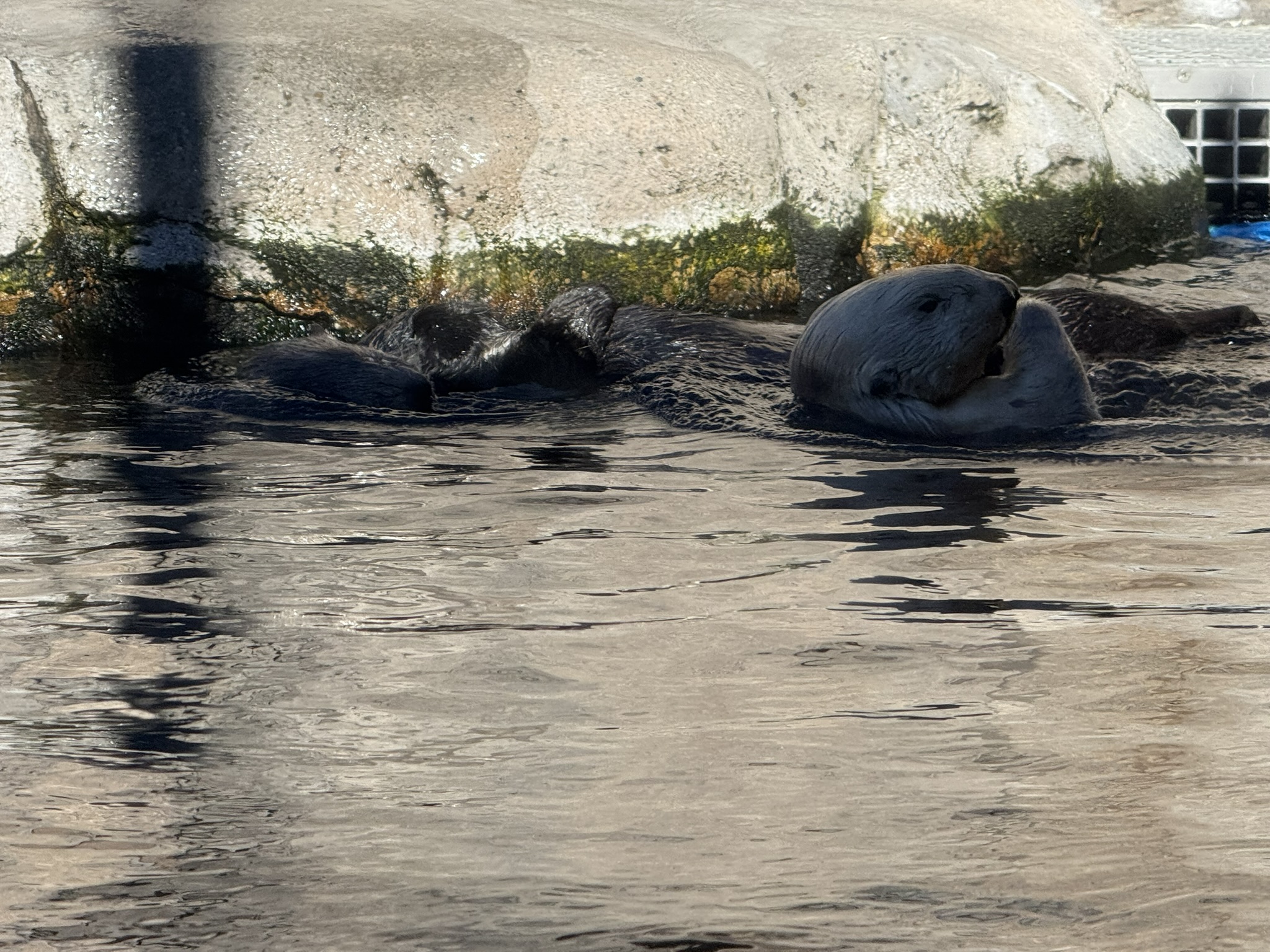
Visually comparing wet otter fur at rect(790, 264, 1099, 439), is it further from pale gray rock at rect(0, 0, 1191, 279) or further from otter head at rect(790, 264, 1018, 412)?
pale gray rock at rect(0, 0, 1191, 279)

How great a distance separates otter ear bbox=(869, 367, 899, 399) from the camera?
3898mm

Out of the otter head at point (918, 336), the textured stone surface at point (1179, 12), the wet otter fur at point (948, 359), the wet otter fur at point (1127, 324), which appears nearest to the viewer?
the wet otter fur at point (948, 359)

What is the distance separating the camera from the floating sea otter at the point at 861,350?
12.6 feet

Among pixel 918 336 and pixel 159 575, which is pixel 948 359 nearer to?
pixel 918 336

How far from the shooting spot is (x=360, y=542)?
2768 millimetres

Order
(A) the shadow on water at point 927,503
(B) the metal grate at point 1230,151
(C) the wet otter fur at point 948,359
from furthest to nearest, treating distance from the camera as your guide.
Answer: (B) the metal grate at point 1230,151 < (C) the wet otter fur at point 948,359 < (A) the shadow on water at point 927,503

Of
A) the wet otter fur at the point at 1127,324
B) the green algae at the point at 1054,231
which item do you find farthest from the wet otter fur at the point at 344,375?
the green algae at the point at 1054,231

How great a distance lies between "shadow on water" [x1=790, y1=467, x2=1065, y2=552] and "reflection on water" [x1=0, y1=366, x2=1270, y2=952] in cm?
2

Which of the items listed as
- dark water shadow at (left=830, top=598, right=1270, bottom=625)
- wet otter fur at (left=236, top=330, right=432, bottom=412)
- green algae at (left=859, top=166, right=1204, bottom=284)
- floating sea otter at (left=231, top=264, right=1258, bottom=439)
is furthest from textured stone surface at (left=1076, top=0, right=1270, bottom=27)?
dark water shadow at (left=830, top=598, right=1270, bottom=625)

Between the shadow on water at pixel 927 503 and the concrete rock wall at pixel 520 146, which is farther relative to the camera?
the concrete rock wall at pixel 520 146

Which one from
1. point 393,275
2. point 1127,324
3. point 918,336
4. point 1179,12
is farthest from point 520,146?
point 1179,12

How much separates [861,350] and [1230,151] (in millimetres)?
4688

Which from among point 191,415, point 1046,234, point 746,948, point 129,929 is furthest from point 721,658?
point 1046,234

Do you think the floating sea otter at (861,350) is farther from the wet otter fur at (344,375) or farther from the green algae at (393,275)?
the green algae at (393,275)
